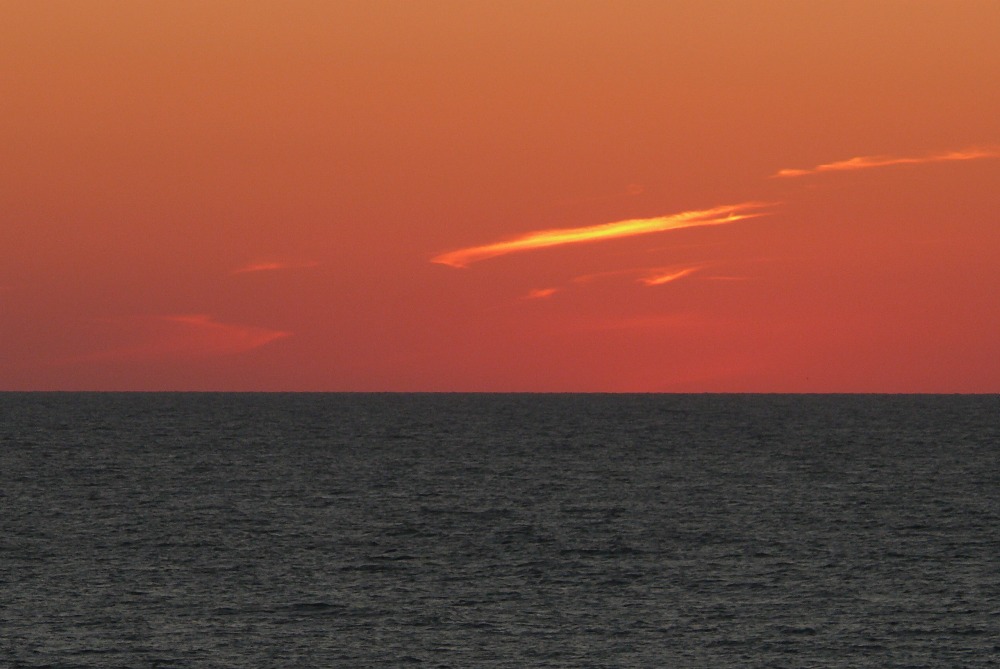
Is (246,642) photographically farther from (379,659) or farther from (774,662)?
(774,662)

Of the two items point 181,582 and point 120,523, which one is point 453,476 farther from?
point 181,582

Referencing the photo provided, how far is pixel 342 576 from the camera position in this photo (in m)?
64.4

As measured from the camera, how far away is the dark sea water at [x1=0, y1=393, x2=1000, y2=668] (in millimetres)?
50031

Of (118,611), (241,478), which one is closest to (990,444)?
(241,478)

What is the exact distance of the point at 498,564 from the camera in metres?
67.7

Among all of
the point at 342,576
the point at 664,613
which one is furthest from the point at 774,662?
the point at 342,576

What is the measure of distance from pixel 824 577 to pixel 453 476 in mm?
56272

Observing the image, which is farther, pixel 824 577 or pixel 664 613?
pixel 824 577

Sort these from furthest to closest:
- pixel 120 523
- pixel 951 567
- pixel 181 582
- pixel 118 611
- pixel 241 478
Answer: pixel 241 478
pixel 120 523
pixel 951 567
pixel 181 582
pixel 118 611

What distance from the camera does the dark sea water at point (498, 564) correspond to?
50.0 metres

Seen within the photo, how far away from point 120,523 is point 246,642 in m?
35.4

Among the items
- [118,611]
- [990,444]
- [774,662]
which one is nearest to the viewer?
[774,662]

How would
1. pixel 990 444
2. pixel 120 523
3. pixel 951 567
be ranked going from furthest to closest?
1. pixel 990 444
2. pixel 120 523
3. pixel 951 567

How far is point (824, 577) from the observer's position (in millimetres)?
64312
